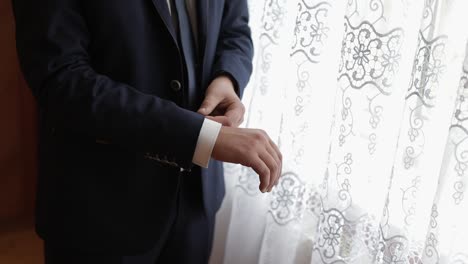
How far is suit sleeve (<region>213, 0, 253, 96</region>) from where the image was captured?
1017mm

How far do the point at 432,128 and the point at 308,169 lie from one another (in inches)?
15.7

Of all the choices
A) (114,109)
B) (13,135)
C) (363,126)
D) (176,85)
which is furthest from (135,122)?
(13,135)

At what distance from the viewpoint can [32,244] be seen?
205 centimetres

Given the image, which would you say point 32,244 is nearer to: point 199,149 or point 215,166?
point 215,166

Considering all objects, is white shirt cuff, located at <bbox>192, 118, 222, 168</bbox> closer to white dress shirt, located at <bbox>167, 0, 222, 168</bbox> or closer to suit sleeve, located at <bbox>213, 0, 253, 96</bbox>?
white dress shirt, located at <bbox>167, 0, 222, 168</bbox>

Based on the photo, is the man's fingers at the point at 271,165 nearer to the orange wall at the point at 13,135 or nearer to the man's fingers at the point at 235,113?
the man's fingers at the point at 235,113

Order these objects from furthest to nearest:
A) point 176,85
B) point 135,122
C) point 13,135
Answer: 1. point 13,135
2. point 176,85
3. point 135,122

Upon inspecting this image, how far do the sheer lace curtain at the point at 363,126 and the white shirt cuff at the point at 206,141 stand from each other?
400 millimetres

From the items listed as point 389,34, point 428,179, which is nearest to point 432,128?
point 428,179

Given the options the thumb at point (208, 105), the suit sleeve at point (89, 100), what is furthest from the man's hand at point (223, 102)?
the suit sleeve at point (89, 100)

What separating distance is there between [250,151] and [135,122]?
0.20m

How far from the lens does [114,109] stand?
0.77 meters

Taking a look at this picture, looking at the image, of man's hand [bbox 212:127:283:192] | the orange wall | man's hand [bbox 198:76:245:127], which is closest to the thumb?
man's hand [bbox 198:76:245:127]

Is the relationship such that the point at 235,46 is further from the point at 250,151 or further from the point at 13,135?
the point at 13,135
